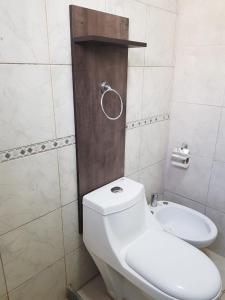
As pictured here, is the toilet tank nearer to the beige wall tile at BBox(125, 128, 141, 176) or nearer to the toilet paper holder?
the beige wall tile at BBox(125, 128, 141, 176)

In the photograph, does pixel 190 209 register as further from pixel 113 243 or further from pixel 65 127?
pixel 65 127

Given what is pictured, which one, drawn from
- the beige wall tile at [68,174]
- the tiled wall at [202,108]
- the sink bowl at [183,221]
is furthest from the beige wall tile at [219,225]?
the beige wall tile at [68,174]

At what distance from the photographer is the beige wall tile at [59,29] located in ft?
3.46

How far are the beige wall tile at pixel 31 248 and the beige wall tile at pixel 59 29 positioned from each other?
78 cm

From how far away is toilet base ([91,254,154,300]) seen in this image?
142 centimetres

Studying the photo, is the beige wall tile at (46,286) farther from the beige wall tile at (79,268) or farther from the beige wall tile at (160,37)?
the beige wall tile at (160,37)

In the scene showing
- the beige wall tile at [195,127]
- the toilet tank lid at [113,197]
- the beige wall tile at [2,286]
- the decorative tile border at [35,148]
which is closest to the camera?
the decorative tile border at [35,148]

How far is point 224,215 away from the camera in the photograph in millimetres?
1827

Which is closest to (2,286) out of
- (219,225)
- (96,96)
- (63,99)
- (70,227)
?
(70,227)

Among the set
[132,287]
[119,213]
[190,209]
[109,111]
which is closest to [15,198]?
[119,213]

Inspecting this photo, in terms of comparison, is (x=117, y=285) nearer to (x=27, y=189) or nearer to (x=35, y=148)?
(x=27, y=189)

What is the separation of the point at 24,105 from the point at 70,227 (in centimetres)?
74

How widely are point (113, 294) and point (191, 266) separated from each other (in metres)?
0.60

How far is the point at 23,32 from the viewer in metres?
0.98
